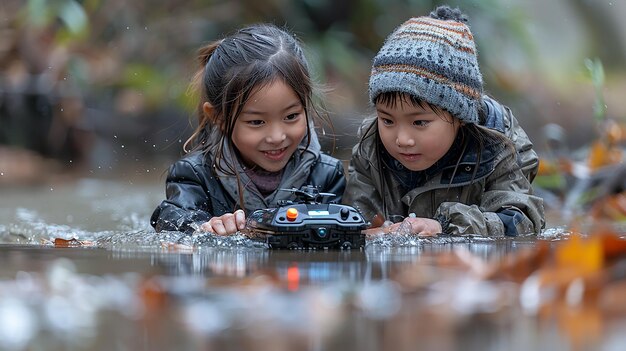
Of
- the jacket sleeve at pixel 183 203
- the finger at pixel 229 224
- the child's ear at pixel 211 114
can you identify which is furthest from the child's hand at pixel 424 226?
the child's ear at pixel 211 114

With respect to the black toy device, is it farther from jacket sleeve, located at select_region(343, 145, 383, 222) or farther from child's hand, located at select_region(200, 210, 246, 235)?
jacket sleeve, located at select_region(343, 145, 383, 222)

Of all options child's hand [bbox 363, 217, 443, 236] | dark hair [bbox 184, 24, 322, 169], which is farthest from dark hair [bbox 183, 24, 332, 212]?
child's hand [bbox 363, 217, 443, 236]

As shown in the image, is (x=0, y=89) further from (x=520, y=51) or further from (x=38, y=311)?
(x=38, y=311)

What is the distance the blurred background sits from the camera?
327 inches

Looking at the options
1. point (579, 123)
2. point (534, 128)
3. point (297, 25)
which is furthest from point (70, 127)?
point (579, 123)

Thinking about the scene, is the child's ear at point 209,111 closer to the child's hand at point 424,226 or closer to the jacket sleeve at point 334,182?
the jacket sleeve at point 334,182

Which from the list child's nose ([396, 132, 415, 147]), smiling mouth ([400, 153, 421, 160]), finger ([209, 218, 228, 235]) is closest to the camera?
finger ([209, 218, 228, 235])

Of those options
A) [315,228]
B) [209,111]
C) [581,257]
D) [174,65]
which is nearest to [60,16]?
[174,65]

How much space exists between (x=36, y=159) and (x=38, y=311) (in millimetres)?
6502

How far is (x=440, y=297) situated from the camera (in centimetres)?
188

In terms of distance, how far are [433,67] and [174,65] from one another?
245 inches

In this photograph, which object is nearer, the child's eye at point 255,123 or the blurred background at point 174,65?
the child's eye at point 255,123

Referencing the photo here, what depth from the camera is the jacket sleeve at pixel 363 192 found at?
13.5ft

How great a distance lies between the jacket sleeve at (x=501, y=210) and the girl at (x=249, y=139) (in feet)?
2.09
